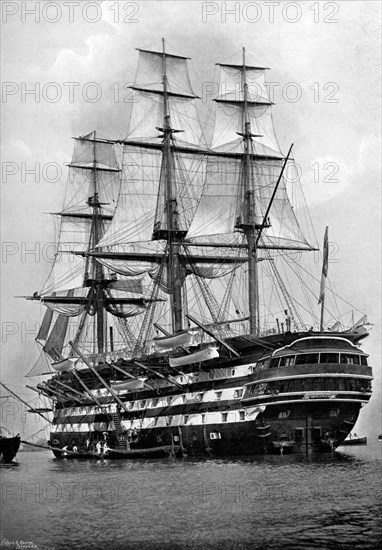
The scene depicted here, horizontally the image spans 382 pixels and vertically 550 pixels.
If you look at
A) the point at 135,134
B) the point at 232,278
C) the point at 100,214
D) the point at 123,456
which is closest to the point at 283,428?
the point at 123,456

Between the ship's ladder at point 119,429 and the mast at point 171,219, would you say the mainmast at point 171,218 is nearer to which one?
the mast at point 171,219

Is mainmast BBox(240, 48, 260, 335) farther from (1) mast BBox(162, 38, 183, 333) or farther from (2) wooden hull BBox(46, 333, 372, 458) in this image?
(2) wooden hull BBox(46, 333, 372, 458)

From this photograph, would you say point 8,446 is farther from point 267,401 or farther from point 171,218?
point 171,218

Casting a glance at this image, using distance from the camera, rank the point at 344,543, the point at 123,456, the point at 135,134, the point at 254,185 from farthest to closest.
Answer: the point at 135,134 < the point at 254,185 < the point at 123,456 < the point at 344,543

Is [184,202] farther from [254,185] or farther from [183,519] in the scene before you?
[183,519]

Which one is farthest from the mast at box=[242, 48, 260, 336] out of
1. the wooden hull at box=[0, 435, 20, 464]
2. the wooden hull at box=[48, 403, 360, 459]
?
the wooden hull at box=[0, 435, 20, 464]

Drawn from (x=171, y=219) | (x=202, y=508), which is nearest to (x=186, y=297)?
(x=171, y=219)
